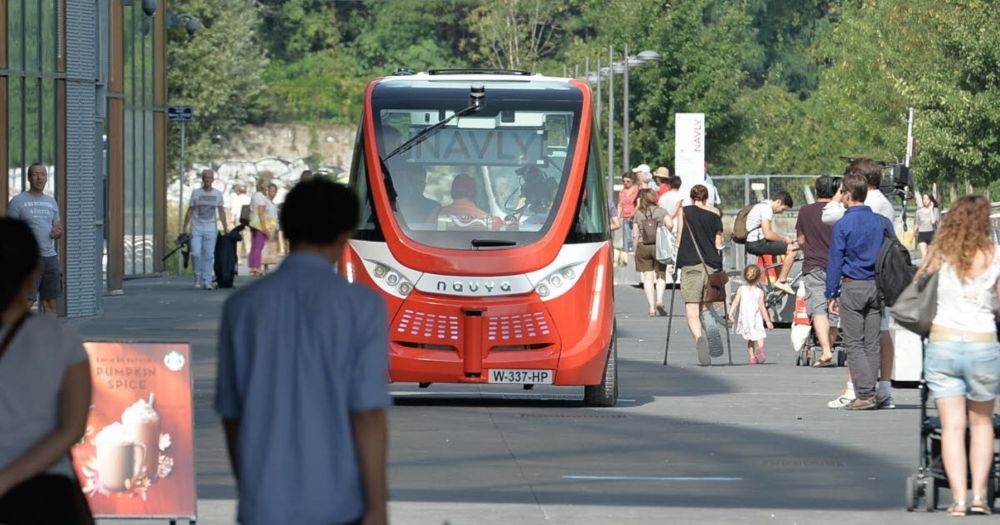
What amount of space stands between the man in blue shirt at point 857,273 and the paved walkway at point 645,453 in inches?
20.8

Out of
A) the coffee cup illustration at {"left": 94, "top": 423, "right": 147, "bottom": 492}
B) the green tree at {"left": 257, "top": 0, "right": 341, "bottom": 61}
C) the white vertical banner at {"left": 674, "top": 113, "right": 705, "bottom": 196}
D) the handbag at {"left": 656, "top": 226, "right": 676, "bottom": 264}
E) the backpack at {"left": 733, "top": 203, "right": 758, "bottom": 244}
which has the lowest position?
the coffee cup illustration at {"left": 94, "top": 423, "right": 147, "bottom": 492}

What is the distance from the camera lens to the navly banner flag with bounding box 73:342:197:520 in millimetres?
8844

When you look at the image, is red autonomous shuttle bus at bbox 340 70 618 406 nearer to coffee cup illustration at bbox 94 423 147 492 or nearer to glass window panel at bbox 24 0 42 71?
coffee cup illustration at bbox 94 423 147 492

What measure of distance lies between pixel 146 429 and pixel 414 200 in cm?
693

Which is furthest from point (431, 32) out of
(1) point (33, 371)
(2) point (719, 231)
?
(1) point (33, 371)

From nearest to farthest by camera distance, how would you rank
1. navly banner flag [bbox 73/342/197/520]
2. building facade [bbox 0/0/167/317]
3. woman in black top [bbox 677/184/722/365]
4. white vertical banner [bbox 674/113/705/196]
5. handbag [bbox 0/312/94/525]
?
1. handbag [bbox 0/312/94/525]
2. navly banner flag [bbox 73/342/197/520]
3. woman in black top [bbox 677/184/722/365]
4. building facade [bbox 0/0/167/317]
5. white vertical banner [bbox 674/113/705/196]

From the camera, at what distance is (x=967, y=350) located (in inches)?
403

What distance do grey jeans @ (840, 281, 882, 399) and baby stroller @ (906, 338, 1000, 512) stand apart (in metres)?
4.61

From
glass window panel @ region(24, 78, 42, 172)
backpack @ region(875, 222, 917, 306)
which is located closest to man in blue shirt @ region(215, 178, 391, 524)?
backpack @ region(875, 222, 917, 306)

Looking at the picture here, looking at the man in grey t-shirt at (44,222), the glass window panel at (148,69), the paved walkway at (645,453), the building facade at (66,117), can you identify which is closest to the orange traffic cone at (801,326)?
the paved walkway at (645,453)

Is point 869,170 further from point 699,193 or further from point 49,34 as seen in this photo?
point 49,34

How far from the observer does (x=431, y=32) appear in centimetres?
10044

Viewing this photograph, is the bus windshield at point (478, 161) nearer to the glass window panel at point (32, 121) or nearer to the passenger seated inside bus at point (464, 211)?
the passenger seated inside bus at point (464, 211)

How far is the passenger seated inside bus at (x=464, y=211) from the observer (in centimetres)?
1557
